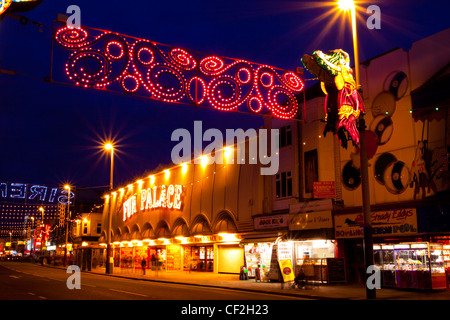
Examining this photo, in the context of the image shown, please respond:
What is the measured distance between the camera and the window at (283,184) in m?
28.7

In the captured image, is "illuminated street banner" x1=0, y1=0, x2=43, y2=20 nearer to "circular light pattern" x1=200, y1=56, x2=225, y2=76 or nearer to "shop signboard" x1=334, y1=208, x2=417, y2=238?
"circular light pattern" x1=200, y1=56, x2=225, y2=76

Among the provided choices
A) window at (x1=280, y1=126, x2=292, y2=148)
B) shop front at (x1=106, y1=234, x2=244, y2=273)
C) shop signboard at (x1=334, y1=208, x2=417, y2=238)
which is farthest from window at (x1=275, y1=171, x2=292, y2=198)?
shop front at (x1=106, y1=234, x2=244, y2=273)

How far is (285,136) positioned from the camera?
2947 centimetres

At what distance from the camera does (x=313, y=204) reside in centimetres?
2591

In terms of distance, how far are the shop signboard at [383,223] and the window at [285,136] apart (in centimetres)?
664

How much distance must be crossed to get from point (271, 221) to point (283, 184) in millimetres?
2478

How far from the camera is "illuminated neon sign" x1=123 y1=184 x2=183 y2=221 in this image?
41844 millimetres

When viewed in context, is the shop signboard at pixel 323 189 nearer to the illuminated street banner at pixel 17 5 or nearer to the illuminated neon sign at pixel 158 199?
the illuminated street banner at pixel 17 5

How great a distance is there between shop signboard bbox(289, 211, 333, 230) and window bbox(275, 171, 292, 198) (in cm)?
213

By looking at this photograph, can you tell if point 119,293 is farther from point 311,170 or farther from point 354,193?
point 311,170

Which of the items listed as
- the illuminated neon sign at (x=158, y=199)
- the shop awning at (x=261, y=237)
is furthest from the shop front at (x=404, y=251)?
the illuminated neon sign at (x=158, y=199)

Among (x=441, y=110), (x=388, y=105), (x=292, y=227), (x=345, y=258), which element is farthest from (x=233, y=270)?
(x=441, y=110)
